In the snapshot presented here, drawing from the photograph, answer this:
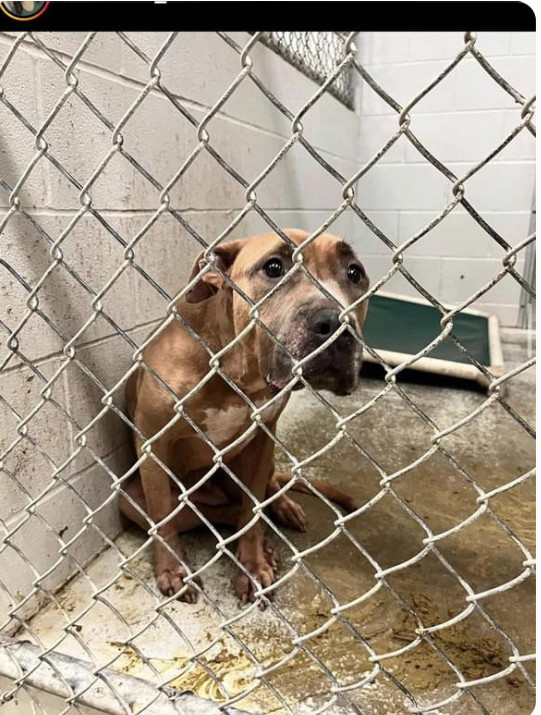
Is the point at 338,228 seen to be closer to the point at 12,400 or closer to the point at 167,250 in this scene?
the point at 167,250

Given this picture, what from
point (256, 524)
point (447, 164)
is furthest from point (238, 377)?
point (447, 164)

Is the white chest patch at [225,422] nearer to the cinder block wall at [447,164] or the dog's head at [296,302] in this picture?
the dog's head at [296,302]

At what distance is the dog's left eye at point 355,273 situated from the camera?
1710mm

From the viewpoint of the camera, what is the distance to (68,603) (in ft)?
6.27

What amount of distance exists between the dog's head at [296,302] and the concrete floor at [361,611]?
0.63 meters

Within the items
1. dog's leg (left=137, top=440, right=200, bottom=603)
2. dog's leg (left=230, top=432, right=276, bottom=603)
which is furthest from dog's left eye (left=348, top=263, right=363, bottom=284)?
dog's leg (left=137, top=440, right=200, bottom=603)

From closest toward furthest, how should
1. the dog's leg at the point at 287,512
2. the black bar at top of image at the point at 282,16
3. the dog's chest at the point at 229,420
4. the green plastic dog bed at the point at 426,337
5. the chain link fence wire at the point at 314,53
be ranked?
1. the black bar at top of image at the point at 282,16
2. the dog's chest at the point at 229,420
3. the dog's leg at the point at 287,512
4. the chain link fence wire at the point at 314,53
5. the green plastic dog bed at the point at 426,337

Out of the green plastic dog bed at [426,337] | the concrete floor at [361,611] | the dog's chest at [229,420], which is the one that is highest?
the dog's chest at [229,420]

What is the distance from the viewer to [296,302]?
1.45 meters

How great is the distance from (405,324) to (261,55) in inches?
95.4

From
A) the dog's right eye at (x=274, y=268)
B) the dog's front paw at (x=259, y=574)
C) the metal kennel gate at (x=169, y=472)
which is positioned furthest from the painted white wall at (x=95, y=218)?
the dog's front paw at (x=259, y=574)

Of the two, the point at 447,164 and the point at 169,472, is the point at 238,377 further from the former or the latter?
the point at 447,164

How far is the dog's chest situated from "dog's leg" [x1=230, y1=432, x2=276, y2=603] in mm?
109

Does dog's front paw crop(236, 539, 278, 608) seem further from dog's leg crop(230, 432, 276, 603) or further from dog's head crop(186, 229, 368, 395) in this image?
dog's head crop(186, 229, 368, 395)
